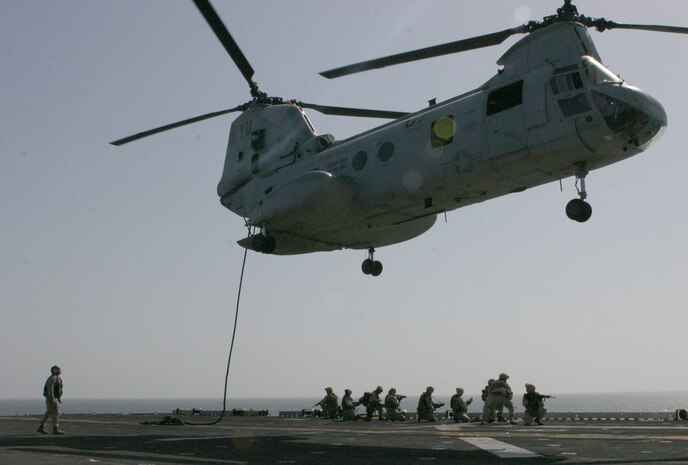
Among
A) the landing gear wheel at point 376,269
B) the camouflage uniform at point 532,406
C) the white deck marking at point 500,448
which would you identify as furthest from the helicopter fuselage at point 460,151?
the white deck marking at point 500,448

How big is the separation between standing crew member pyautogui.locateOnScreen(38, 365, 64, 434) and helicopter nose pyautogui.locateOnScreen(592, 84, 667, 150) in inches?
611

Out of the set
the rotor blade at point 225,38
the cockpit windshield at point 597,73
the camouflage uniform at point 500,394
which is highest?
the rotor blade at point 225,38

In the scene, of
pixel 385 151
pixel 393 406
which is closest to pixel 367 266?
pixel 393 406

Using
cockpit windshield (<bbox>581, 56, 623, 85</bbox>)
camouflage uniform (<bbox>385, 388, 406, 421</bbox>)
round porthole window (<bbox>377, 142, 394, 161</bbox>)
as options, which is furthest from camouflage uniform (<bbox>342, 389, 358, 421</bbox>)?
cockpit windshield (<bbox>581, 56, 623, 85</bbox>)

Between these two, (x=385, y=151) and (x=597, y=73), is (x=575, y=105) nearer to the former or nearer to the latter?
(x=597, y=73)

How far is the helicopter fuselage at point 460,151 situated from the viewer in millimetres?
19109

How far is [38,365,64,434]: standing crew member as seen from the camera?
19672 millimetres

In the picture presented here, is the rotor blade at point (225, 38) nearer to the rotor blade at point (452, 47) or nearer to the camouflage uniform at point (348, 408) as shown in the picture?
the rotor blade at point (452, 47)

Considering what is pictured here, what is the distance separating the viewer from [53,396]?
1981cm

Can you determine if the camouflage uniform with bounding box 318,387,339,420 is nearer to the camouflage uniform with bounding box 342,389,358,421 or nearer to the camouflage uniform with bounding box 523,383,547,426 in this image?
the camouflage uniform with bounding box 342,389,358,421

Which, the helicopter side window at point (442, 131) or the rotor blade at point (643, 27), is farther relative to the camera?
the helicopter side window at point (442, 131)

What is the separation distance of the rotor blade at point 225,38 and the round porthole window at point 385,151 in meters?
6.97

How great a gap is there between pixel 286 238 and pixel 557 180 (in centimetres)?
998

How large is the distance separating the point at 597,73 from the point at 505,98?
2.43 meters
